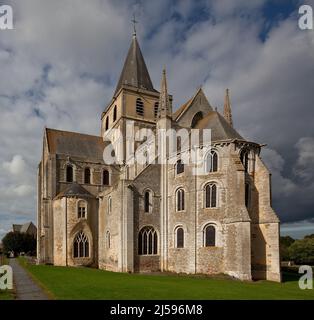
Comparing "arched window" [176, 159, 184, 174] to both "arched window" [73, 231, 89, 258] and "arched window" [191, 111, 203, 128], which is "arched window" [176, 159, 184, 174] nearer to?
"arched window" [191, 111, 203, 128]

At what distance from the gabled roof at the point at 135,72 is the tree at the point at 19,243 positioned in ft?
151

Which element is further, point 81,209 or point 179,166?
point 81,209

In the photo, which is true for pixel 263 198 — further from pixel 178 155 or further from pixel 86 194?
pixel 86 194

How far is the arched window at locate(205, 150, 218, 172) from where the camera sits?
28481mm

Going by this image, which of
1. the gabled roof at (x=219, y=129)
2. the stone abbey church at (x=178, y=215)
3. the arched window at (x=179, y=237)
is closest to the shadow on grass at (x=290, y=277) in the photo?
the stone abbey church at (x=178, y=215)

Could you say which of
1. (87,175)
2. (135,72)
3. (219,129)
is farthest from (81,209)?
(135,72)

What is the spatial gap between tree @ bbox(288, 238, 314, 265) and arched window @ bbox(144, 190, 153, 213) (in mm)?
37179

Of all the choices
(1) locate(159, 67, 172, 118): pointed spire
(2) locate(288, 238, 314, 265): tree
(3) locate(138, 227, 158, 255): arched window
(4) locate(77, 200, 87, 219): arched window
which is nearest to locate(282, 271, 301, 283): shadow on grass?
(3) locate(138, 227, 158, 255): arched window

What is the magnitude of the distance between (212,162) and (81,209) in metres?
17.3

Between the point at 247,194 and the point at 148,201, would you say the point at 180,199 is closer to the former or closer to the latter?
the point at 148,201

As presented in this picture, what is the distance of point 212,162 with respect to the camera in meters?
28.6

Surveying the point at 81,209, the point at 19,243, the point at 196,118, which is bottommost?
the point at 19,243

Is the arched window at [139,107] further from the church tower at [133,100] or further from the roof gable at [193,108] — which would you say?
the roof gable at [193,108]
